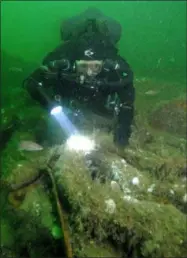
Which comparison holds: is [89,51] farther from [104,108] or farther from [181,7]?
[181,7]

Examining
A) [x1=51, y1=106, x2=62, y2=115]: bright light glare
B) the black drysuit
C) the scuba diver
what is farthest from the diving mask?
[x1=51, y1=106, x2=62, y2=115]: bright light glare

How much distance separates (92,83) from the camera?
5781 mm

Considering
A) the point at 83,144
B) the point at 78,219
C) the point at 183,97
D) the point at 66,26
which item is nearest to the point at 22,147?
the point at 83,144

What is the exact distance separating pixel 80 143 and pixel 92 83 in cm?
141

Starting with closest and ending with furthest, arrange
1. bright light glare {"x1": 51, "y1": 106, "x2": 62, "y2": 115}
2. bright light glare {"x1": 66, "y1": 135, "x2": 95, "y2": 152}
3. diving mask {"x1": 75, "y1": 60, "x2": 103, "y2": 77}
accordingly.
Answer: bright light glare {"x1": 66, "y1": 135, "x2": 95, "y2": 152} → bright light glare {"x1": 51, "y1": 106, "x2": 62, "y2": 115} → diving mask {"x1": 75, "y1": 60, "x2": 103, "y2": 77}

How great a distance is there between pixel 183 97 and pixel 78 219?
638 centimetres

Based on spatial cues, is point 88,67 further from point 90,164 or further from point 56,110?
point 90,164

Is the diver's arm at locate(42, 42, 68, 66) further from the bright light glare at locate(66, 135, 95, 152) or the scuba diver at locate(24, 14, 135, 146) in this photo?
the bright light glare at locate(66, 135, 95, 152)

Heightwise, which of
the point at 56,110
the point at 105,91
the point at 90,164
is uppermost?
the point at 105,91

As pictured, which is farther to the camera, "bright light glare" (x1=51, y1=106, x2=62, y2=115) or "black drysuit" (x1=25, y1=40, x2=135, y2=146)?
"black drysuit" (x1=25, y1=40, x2=135, y2=146)

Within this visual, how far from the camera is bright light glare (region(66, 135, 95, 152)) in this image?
4809mm

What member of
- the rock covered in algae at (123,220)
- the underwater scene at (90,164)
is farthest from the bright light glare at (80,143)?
the rock covered in algae at (123,220)

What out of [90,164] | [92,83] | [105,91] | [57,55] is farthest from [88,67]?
[90,164]

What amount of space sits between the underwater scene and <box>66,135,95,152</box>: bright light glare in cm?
3
